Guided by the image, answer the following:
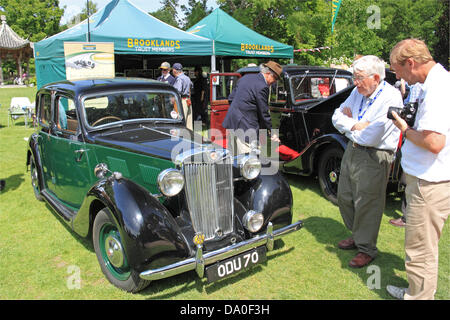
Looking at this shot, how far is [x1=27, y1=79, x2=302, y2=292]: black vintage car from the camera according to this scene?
254 cm

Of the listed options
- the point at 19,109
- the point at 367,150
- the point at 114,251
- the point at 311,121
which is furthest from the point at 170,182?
the point at 19,109

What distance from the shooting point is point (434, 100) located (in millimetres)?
2062

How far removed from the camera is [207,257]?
2502mm

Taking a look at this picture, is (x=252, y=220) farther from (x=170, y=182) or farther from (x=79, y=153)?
(x=79, y=153)

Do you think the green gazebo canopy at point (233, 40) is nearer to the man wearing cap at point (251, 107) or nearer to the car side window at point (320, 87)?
the car side window at point (320, 87)

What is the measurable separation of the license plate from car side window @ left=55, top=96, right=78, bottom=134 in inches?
86.9

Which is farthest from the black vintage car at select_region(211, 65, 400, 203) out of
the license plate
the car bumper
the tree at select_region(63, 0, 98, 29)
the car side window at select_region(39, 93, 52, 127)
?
the tree at select_region(63, 0, 98, 29)

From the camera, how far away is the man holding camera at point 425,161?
2.06m

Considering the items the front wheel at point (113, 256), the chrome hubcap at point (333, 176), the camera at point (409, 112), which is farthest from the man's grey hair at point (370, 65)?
the front wheel at point (113, 256)

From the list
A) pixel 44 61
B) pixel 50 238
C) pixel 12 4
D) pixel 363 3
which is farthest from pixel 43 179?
pixel 12 4

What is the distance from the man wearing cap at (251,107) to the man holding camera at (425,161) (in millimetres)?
2099

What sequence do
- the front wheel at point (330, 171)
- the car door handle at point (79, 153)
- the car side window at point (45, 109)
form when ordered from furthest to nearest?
the front wheel at point (330, 171), the car side window at point (45, 109), the car door handle at point (79, 153)

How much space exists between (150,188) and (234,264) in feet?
3.58
